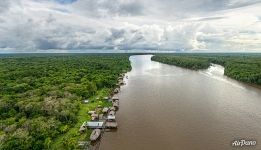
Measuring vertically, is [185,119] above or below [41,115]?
below

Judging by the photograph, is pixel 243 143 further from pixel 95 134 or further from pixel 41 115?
pixel 41 115

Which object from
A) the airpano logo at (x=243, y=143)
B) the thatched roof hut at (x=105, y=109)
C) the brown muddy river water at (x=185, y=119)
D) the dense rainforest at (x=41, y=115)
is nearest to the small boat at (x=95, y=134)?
the brown muddy river water at (x=185, y=119)

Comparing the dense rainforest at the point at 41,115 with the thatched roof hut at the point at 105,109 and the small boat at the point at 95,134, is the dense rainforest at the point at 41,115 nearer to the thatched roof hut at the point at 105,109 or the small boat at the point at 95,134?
the small boat at the point at 95,134

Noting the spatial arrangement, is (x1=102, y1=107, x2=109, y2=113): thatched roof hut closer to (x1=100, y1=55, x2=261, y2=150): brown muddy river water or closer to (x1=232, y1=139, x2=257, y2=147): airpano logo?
(x1=100, y1=55, x2=261, y2=150): brown muddy river water

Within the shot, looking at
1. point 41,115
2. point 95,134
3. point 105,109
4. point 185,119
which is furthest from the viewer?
point 105,109

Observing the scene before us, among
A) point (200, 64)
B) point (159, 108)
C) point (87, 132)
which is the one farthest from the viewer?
point (200, 64)

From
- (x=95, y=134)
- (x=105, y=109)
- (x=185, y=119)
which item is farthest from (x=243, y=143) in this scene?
(x=105, y=109)

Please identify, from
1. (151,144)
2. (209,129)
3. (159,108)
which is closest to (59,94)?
(159,108)

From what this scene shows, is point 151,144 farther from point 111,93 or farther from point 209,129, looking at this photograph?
point 111,93
